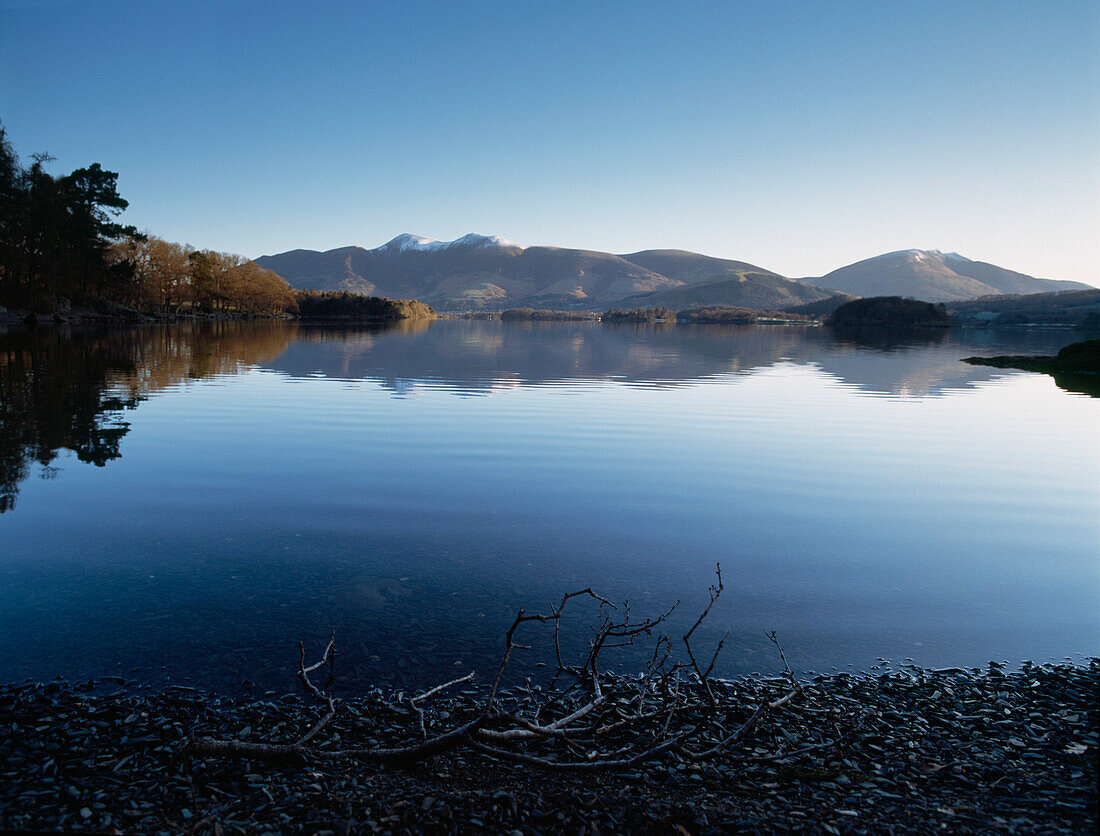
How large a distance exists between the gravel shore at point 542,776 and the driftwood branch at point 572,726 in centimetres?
9

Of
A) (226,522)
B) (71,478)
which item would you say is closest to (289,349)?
(71,478)

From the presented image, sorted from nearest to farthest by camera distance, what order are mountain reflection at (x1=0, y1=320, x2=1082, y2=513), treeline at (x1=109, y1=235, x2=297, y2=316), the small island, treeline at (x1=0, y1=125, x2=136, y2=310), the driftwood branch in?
the driftwood branch → mountain reflection at (x1=0, y1=320, x2=1082, y2=513) → treeline at (x1=0, y1=125, x2=136, y2=310) → treeline at (x1=109, y1=235, x2=297, y2=316) → the small island

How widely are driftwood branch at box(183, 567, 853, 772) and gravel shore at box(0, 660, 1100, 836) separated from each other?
9 cm

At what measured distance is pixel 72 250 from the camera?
81188 millimetres

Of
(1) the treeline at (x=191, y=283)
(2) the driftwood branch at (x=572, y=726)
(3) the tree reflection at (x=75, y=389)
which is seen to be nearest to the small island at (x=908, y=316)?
(1) the treeline at (x=191, y=283)

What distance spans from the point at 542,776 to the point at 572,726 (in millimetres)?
644

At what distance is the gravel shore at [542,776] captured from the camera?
452 centimetres

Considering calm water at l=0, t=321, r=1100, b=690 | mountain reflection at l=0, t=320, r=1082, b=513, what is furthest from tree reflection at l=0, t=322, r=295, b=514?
calm water at l=0, t=321, r=1100, b=690

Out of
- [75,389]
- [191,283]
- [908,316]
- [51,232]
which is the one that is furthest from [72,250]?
[908,316]

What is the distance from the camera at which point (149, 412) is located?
22.7 metres

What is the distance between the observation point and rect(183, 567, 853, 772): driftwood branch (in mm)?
5133

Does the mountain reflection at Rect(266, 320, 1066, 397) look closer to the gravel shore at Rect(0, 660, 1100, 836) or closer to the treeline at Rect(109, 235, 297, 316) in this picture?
the gravel shore at Rect(0, 660, 1100, 836)

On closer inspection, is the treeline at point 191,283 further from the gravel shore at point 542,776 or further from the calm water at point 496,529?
the gravel shore at point 542,776

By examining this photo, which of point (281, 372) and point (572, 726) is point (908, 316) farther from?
point (572, 726)
